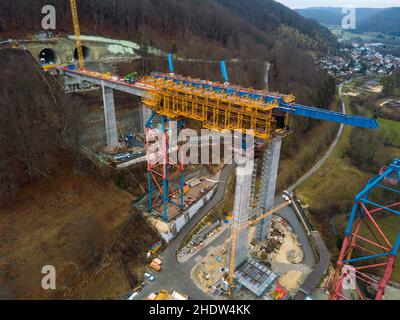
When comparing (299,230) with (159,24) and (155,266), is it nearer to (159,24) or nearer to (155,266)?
(155,266)

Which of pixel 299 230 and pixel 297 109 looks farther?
pixel 299 230

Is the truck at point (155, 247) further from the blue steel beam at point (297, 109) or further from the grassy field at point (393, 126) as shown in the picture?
the grassy field at point (393, 126)

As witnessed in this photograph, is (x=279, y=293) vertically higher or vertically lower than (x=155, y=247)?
lower

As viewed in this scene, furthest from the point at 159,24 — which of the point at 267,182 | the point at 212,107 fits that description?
the point at 267,182

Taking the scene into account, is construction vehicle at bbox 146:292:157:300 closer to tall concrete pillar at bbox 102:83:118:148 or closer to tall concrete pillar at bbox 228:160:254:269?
tall concrete pillar at bbox 228:160:254:269

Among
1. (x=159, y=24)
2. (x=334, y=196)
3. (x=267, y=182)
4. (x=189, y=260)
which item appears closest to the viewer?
(x=267, y=182)

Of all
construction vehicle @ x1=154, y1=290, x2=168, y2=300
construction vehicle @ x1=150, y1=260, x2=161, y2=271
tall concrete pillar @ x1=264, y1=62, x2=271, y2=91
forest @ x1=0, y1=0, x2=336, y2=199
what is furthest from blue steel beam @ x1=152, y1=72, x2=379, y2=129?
tall concrete pillar @ x1=264, y1=62, x2=271, y2=91

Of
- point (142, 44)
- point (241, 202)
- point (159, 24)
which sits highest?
point (159, 24)
